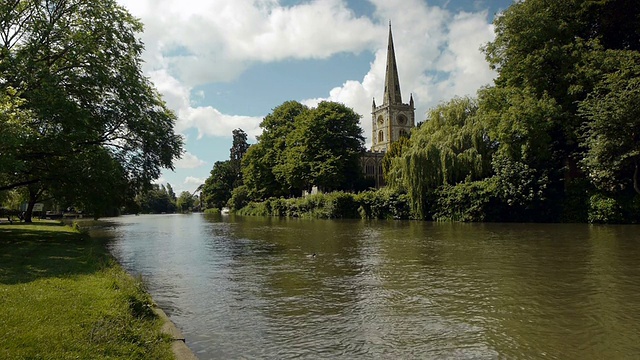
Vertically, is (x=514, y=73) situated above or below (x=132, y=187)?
above

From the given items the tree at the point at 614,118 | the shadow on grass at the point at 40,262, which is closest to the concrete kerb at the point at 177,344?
the shadow on grass at the point at 40,262

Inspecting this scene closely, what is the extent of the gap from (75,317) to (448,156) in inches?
1428

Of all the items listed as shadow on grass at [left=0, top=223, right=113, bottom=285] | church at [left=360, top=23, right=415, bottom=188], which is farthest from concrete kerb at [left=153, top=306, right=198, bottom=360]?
church at [left=360, top=23, right=415, bottom=188]

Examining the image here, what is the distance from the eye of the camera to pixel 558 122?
3098 cm

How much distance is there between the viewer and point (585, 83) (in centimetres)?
3020

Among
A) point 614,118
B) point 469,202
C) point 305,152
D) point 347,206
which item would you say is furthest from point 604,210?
point 305,152

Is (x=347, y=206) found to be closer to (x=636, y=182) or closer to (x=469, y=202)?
(x=469, y=202)

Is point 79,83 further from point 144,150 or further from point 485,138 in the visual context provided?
point 485,138

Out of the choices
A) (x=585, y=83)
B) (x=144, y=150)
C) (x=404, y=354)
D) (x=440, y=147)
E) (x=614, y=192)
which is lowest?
(x=404, y=354)

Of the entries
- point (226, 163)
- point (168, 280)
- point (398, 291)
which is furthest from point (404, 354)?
point (226, 163)

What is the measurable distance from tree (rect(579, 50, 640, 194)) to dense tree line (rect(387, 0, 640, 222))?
2.4 inches

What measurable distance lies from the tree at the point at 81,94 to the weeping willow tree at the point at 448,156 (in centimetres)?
2335

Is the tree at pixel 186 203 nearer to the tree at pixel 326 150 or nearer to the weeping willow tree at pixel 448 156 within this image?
the tree at pixel 326 150

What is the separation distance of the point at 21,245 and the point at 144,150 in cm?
792
